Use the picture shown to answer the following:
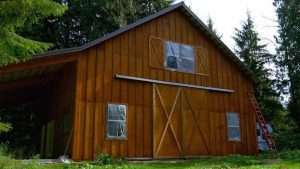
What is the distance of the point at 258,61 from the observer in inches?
1280

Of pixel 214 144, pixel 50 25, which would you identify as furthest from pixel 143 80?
pixel 50 25

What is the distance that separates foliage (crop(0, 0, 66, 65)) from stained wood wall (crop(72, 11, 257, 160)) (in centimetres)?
638

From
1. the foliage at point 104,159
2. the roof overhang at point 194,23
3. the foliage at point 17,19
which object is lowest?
the foliage at point 104,159

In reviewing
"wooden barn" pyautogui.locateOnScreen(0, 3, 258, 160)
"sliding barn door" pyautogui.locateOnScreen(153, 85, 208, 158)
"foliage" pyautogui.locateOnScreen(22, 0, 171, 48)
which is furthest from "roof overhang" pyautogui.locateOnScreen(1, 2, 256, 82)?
"foliage" pyautogui.locateOnScreen(22, 0, 171, 48)

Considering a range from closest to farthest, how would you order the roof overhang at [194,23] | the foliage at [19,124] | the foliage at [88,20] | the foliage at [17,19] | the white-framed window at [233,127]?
the foliage at [17,19] < the roof overhang at [194,23] < the white-framed window at [233,127] < the foliage at [19,124] < the foliage at [88,20]

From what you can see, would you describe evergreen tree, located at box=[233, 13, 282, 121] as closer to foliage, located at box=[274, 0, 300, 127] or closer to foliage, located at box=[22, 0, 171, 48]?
foliage, located at box=[274, 0, 300, 127]

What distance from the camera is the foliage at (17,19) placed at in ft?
20.1

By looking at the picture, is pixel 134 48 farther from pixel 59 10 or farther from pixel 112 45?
pixel 59 10

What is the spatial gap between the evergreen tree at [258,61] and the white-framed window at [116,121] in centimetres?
1691

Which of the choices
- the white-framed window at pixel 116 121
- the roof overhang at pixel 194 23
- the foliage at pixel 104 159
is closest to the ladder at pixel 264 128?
the roof overhang at pixel 194 23

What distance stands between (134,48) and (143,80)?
1.37 m

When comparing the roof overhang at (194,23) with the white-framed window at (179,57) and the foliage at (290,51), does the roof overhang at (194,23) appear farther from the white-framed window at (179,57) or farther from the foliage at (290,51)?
the foliage at (290,51)

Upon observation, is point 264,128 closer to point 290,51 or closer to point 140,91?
point 140,91

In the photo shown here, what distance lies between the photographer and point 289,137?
25.7 meters
